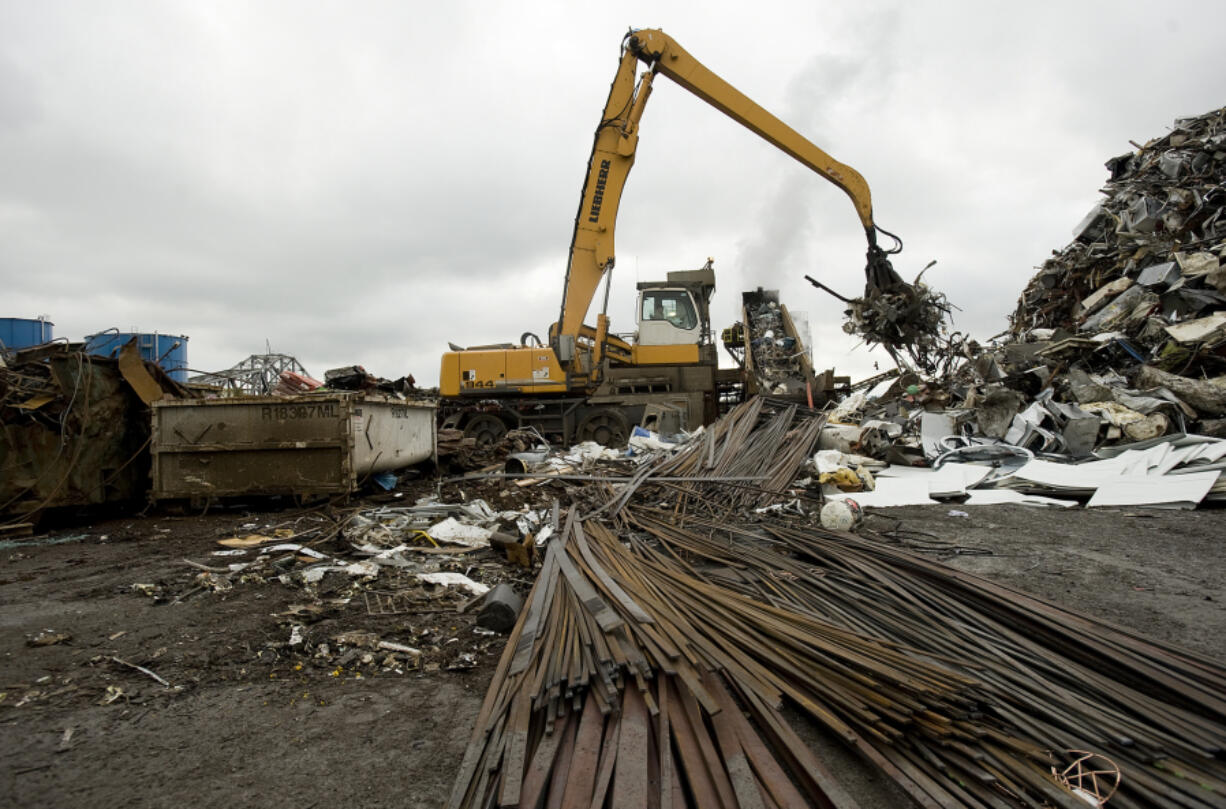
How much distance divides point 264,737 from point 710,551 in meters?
2.85

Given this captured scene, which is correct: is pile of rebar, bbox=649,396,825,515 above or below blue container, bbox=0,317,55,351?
below

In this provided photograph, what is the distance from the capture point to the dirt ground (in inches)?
74.2

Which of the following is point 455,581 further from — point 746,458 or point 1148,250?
point 1148,250

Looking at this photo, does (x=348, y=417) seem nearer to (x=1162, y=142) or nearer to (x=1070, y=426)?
(x=1070, y=426)

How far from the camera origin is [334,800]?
5.87 feet

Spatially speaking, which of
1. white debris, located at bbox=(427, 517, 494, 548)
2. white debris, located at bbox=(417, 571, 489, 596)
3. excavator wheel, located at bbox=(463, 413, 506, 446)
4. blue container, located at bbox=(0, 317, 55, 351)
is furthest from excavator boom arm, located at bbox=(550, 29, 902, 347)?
blue container, located at bbox=(0, 317, 55, 351)

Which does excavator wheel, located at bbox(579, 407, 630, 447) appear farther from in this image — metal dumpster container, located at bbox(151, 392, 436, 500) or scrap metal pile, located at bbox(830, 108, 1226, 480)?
metal dumpster container, located at bbox(151, 392, 436, 500)

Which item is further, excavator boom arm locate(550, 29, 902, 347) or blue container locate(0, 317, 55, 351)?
blue container locate(0, 317, 55, 351)

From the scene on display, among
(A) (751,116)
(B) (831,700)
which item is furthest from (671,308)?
(B) (831,700)

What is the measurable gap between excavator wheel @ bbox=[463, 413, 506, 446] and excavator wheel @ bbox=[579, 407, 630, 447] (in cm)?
169

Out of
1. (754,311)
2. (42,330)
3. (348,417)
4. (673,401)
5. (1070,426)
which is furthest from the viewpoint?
(754,311)

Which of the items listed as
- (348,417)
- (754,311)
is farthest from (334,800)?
(754,311)

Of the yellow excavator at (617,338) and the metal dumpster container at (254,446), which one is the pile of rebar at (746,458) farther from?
the metal dumpster container at (254,446)

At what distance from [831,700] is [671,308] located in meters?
10.8
